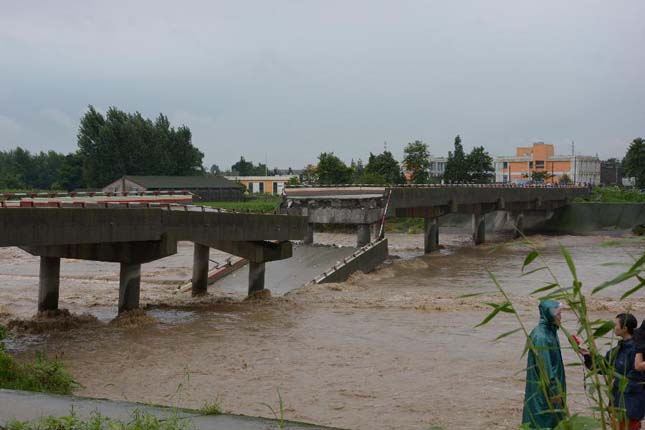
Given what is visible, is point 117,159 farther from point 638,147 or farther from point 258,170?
point 258,170

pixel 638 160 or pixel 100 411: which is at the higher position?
pixel 638 160

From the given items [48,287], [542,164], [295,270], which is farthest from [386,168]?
[48,287]

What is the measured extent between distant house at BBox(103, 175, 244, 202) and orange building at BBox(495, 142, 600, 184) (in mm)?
59919

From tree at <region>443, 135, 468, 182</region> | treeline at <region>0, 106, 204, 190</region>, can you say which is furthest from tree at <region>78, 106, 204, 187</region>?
tree at <region>443, 135, 468, 182</region>

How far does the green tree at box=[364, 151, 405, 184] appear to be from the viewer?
95.4m

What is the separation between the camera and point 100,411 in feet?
25.5

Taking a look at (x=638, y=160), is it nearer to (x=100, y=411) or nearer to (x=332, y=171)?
(x=332, y=171)

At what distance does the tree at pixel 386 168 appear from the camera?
Result: 95.2 m

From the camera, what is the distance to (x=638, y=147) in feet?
357

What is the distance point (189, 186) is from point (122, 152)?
442 inches

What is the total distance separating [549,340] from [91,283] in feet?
93.4

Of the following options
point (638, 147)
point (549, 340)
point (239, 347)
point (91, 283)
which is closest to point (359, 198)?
point (91, 283)

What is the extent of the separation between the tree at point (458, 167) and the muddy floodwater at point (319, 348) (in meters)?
67.8

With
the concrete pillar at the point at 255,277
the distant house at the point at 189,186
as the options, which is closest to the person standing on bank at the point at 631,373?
the concrete pillar at the point at 255,277
